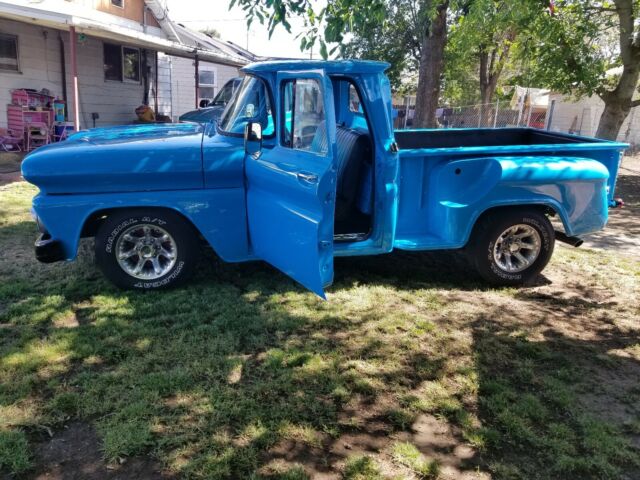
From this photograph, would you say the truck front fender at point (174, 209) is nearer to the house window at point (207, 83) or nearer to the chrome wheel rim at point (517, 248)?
the chrome wheel rim at point (517, 248)

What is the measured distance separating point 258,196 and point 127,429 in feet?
7.01

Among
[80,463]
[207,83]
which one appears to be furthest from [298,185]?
[207,83]

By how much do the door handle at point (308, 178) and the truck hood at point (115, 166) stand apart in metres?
1.12

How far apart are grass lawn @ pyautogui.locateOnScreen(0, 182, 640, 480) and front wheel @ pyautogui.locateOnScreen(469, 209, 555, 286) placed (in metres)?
0.19

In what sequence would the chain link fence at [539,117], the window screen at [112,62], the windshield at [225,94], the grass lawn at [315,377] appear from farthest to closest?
the chain link fence at [539,117] < the window screen at [112,62] < the windshield at [225,94] < the grass lawn at [315,377]

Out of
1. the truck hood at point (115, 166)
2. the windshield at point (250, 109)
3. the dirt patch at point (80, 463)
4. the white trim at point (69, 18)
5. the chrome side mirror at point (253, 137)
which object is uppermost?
the white trim at point (69, 18)

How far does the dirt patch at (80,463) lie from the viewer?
2.66m

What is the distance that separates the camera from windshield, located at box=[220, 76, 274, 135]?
465 cm

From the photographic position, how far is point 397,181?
15.1 feet

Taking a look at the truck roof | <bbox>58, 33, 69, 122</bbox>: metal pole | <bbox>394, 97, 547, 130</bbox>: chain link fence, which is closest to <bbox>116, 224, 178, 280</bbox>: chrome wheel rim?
the truck roof

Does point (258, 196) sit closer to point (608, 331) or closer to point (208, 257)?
point (208, 257)

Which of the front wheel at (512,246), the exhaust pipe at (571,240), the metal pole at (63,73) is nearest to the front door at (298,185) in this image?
the front wheel at (512,246)

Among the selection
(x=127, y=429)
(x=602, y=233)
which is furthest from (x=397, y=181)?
(x=602, y=233)

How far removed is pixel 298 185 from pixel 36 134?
35.6 ft
